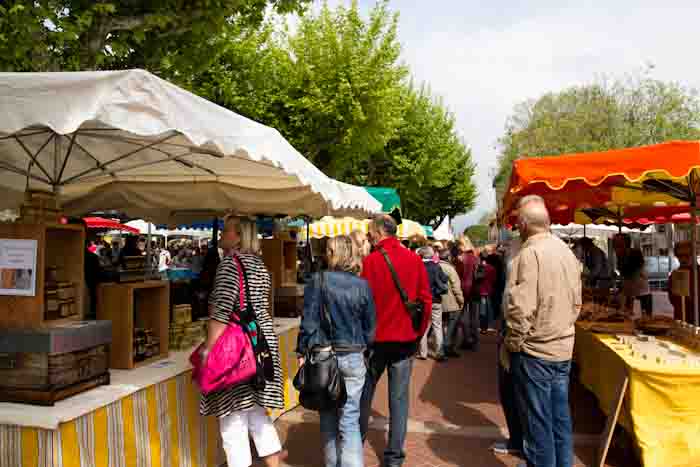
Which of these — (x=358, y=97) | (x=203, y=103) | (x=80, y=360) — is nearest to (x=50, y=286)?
(x=80, y=360)

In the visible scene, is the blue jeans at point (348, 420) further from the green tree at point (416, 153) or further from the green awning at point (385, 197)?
the green tree at point (416, 153)

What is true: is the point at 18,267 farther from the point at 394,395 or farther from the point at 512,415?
the point at 512,415

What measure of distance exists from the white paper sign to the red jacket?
2.17 metres

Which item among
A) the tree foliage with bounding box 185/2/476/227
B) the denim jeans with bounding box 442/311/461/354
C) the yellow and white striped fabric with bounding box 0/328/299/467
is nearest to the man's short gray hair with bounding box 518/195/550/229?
the yellow and white striped fabric with bounding box 0/328/299/467

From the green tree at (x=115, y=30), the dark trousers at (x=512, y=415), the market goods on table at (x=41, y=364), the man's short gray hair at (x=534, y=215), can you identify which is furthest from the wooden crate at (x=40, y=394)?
the green tree at (x=115, y=30)

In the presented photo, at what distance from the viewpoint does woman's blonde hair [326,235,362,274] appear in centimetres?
378

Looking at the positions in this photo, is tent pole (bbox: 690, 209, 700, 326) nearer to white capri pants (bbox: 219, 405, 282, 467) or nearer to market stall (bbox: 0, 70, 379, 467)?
market stall (bbox: 0, 70, 379, 467)

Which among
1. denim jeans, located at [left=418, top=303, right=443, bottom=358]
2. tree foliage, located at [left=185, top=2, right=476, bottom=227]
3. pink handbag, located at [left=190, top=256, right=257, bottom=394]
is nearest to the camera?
pink handbag, located at [left=190, top=256, right=257, bottom=394]

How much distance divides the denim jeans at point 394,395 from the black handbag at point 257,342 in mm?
877

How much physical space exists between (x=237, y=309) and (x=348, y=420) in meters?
1.02

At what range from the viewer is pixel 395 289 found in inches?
169

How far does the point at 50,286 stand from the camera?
3279 millimetres

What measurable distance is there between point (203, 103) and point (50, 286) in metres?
1.31

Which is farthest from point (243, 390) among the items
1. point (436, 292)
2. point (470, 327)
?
point (470, 327)
